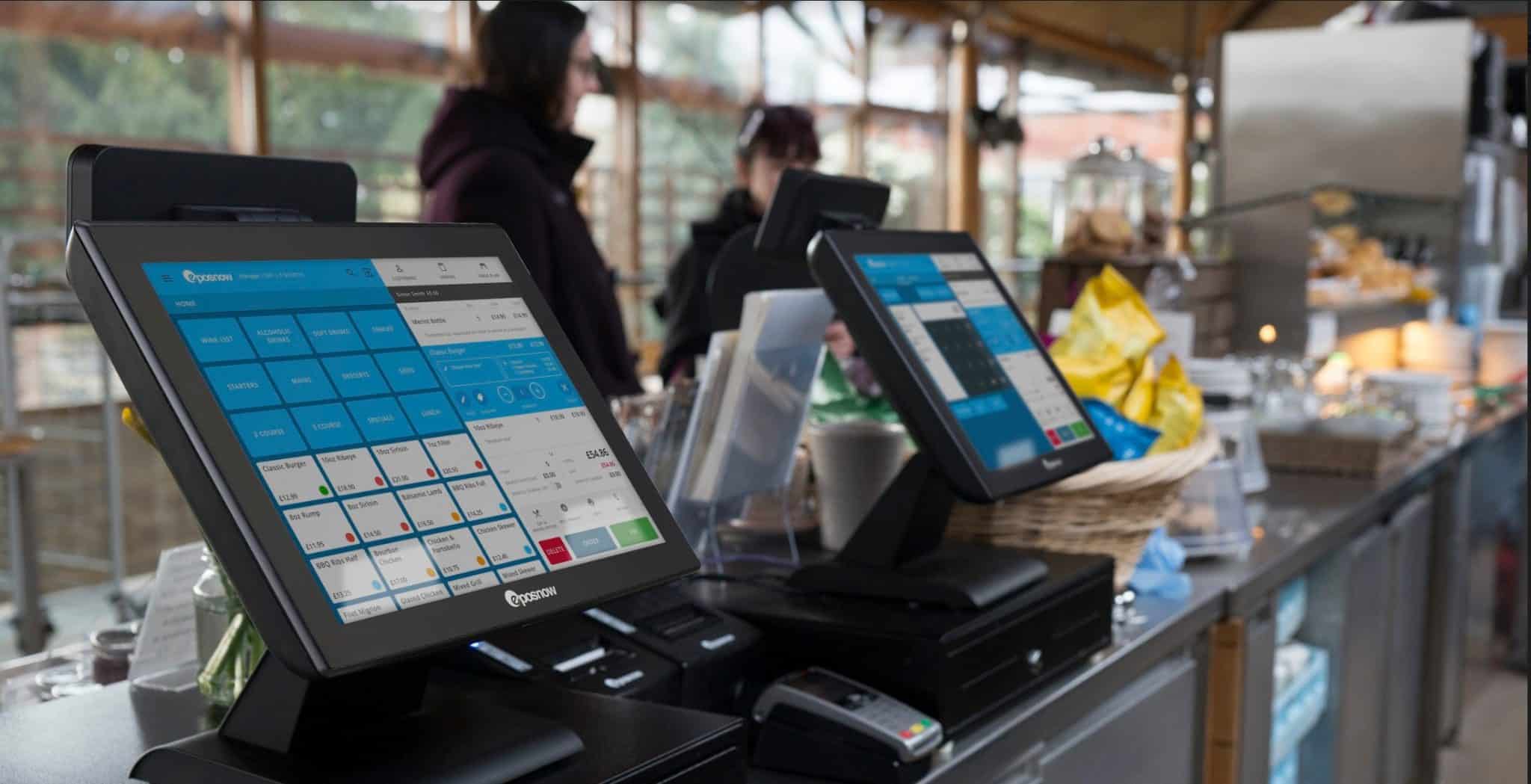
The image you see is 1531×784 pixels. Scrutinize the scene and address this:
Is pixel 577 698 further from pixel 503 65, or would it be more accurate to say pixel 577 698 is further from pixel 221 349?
pixel 503 65

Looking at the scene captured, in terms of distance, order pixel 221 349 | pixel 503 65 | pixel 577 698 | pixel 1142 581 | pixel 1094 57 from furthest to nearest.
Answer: pixel 1094 57 < pixel 503 65 < pixel 1142 581 < pixel 577 698 < pixel 221 349

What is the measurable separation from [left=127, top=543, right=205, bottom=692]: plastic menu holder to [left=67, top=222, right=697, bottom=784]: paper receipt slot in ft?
1.32

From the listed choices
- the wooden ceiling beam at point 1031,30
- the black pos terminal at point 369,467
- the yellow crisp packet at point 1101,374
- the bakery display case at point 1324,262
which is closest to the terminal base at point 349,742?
the black pos terminal at point 369,467

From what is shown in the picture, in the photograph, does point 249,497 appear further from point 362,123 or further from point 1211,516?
point 362,123

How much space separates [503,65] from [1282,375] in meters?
1.87

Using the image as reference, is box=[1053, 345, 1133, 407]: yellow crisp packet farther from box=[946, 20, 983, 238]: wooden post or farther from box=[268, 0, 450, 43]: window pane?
box=[946, 20, 983, 238]: wooden post

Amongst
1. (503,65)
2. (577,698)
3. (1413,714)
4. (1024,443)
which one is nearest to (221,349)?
(577,698)

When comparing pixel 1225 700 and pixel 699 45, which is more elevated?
pixel 699 45

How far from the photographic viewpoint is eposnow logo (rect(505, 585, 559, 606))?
83 centimetres

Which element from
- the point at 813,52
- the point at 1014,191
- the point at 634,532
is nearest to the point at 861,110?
the point at 813,52

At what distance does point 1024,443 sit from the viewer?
1357 millimetres

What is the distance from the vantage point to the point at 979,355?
4.56 ft

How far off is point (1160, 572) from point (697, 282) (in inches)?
71.1

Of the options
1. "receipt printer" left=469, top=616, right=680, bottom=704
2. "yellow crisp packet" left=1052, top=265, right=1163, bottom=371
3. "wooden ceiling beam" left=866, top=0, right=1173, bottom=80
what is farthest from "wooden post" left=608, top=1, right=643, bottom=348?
"receipt printer" left=469, top=616, right=680, bottom=704
